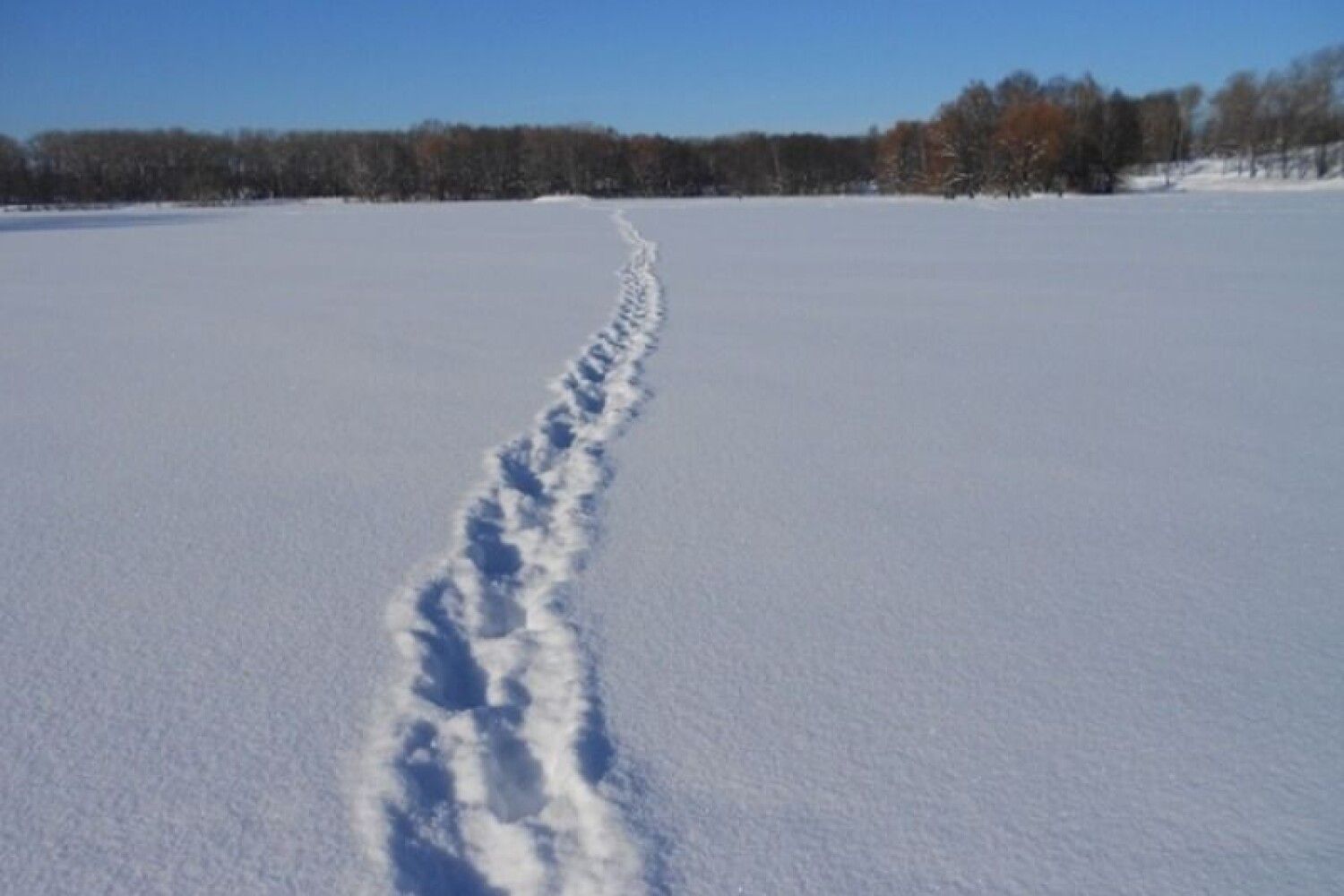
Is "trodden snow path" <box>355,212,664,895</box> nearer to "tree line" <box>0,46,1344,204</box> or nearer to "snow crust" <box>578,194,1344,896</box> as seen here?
"snow crust" <box>578,194,1344,896</box>

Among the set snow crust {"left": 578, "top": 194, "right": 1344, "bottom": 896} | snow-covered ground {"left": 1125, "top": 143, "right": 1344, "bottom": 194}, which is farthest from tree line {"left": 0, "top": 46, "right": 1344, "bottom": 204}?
snow crust {"left": 578, "top": 194, "right": 1344, "bottom": 896}

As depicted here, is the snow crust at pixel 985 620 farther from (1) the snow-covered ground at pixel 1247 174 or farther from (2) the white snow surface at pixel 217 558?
(1) the snow-covered ground at pixel 1247 174

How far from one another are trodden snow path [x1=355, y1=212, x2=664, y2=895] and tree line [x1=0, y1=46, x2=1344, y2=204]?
54892 mm

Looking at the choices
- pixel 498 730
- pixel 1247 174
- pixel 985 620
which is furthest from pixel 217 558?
pixel 1247 174

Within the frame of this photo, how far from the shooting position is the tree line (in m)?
56.2

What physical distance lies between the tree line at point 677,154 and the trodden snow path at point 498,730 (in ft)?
180

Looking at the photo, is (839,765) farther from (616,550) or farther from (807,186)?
(807,186)

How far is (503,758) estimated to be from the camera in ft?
7.26

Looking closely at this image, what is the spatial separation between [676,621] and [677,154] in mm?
85499

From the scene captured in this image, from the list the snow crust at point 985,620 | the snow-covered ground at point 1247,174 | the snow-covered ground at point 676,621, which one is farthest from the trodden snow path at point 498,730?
the snow-covered ground at point 1247,174

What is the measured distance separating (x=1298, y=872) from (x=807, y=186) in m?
84.9

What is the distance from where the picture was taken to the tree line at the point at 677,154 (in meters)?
56.2

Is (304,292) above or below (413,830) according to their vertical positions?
above

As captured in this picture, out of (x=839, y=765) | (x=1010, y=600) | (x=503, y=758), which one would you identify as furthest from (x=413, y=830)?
(x=1010, y=600)
